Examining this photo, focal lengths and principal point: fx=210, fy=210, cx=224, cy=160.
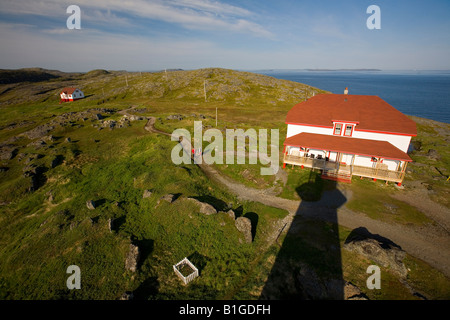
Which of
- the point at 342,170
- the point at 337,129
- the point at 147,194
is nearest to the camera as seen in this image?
the point at 147,194

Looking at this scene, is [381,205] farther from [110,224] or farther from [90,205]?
[90,205]

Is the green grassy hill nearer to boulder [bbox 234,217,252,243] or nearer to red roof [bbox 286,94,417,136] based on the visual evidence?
boulder [bbox 234,217,252,243]

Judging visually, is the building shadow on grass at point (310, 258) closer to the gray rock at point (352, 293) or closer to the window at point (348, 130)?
the gray rock at point (352, 293)

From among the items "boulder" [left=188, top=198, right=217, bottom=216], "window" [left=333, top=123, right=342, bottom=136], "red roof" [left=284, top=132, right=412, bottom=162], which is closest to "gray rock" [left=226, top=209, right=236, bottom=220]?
"boulder" [left=188, top=198, right=217, bottom=216]

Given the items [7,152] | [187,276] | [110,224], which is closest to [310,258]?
[187,276]

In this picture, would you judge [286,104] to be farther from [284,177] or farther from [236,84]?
[284,177]

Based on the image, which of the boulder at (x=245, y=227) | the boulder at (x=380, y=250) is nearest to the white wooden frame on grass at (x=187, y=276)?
the boulder at (x=245, y=227)
